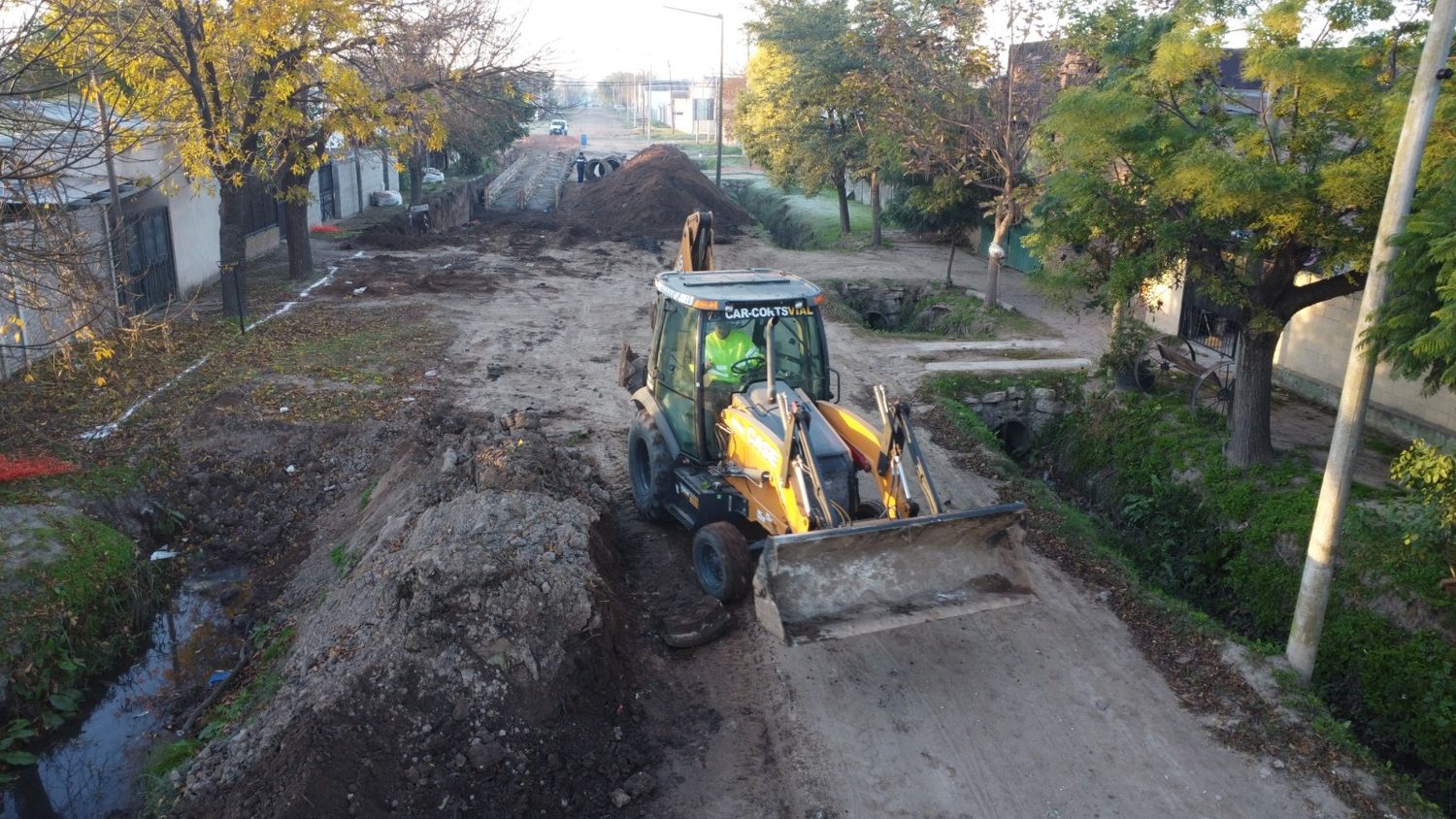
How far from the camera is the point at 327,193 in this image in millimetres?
33469

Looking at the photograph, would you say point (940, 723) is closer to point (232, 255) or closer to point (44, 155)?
point (44, 155)

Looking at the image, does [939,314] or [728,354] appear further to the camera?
[939,314]

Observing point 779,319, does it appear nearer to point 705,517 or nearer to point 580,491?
point 705,517

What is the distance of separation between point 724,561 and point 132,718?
5.10 meters

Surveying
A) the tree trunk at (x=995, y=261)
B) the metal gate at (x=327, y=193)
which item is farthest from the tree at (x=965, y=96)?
the metal gate at (x=327, y=193)

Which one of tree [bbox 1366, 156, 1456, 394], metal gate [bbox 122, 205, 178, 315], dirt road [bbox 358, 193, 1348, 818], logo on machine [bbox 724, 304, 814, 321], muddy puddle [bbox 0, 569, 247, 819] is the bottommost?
muddy puddle [bbox 0, 569, 247, 819]

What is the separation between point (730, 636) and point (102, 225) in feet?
47.2

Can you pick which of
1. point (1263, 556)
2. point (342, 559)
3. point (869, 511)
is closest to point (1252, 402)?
point (1263, 556)

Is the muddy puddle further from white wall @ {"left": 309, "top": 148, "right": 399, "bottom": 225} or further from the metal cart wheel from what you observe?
white wall @ {"left": 309, "top": 148, "right": 399, "bottom": 225}

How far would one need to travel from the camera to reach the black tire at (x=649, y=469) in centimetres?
984

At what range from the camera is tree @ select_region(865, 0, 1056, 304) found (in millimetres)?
19562

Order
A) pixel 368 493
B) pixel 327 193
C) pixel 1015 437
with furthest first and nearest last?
pixel 327 193 → pixel 1015 437 → pixel 368 493

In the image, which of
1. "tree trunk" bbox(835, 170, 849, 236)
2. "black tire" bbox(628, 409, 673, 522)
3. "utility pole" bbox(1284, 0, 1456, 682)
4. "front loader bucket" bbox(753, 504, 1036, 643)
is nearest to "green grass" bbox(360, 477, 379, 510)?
"black tire" bbox(628, 409, 673, 522)

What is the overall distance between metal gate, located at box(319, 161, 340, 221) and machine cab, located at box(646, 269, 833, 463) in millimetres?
26922
